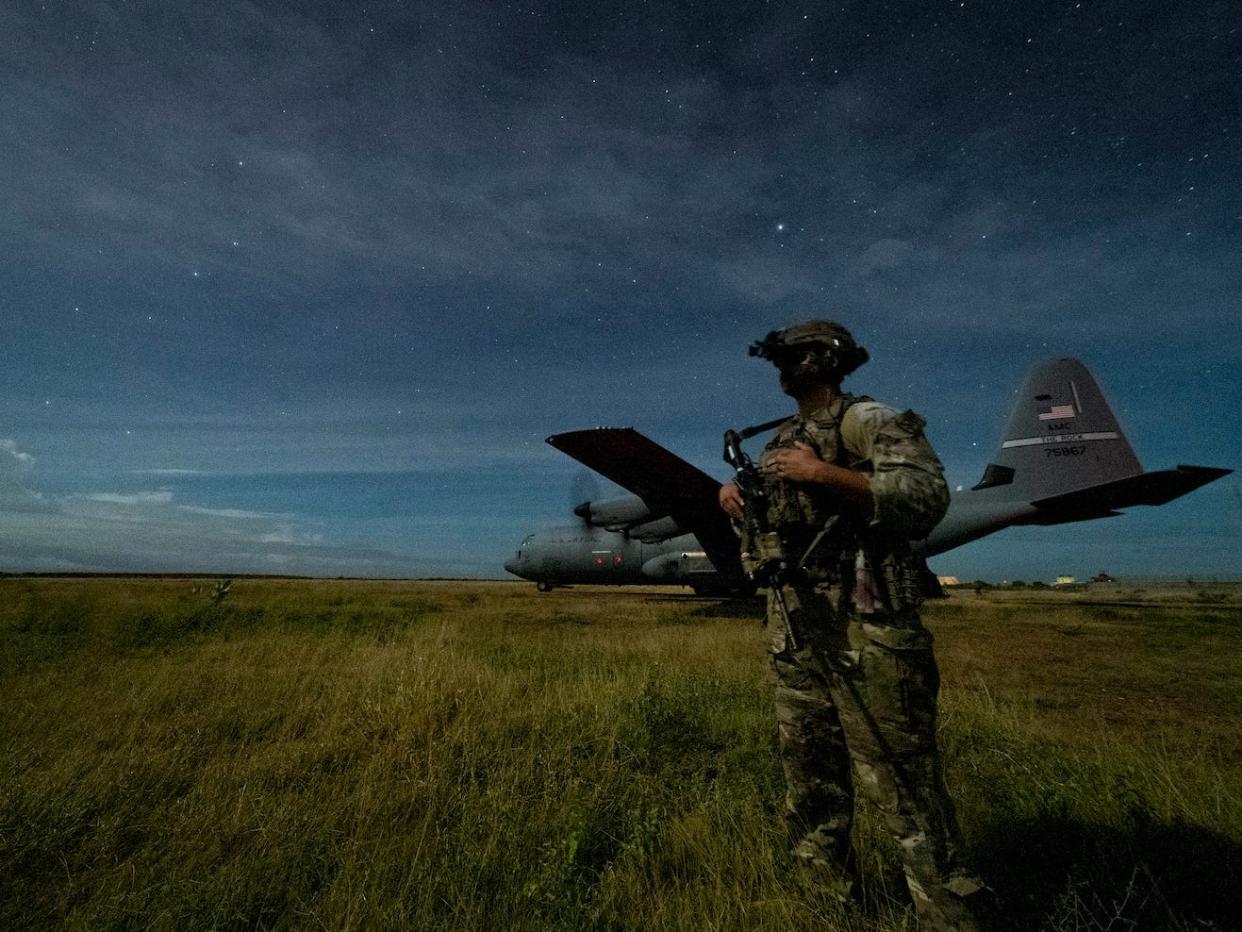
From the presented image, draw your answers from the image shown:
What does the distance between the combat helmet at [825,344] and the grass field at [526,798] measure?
2.57 m

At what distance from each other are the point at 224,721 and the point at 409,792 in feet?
9.44

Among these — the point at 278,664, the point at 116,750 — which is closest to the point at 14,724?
the point at 116,750

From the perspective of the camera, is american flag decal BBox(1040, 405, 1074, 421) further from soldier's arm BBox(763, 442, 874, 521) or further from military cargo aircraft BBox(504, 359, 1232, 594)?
soldier's arm BBox(763, 442, 874, 521)

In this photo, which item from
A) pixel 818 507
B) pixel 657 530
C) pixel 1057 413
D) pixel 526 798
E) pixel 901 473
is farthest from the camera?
pixel 657 530

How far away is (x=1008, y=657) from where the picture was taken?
9617 millimetres

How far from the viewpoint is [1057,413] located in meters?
15.5

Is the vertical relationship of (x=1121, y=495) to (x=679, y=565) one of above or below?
above

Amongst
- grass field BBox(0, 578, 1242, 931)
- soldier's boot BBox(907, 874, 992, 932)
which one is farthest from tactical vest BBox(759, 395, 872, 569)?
grass field BBox(0, 578, 1242, 931)

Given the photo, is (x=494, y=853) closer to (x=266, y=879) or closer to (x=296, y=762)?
(x=266, y=879)

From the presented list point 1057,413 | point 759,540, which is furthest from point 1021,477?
point 759,540

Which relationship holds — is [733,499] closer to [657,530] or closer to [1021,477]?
[657,530]

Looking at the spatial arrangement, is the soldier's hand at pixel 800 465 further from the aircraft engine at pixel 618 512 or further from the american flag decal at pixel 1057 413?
the american flag decal at pixel 1057 413

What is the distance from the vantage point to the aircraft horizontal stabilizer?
13219mm

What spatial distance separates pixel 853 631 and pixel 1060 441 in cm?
1772
